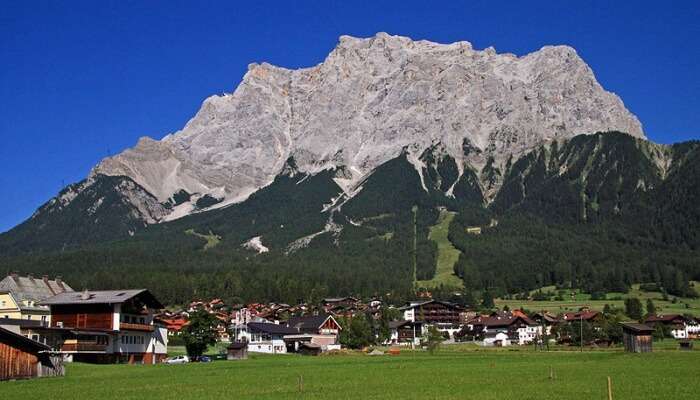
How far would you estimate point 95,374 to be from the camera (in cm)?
6350

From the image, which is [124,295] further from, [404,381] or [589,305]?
[589,305]

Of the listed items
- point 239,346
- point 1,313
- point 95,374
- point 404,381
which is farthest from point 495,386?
point 1,313

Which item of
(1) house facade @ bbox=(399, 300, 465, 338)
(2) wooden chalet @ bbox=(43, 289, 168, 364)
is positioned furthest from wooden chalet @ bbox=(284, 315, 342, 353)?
(1) house facade @ bbox=(399, 300, 465, 338)

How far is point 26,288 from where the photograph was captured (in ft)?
349

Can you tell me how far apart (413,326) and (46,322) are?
96698mm

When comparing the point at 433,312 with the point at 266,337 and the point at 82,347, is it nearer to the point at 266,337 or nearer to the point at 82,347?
the point at 266,337

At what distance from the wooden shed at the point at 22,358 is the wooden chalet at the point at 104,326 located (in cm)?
2767

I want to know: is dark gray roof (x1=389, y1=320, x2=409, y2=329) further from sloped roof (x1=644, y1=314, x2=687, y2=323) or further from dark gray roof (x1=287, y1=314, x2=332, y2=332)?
sloped roof (x1=644, y1=314, x2=687, y2=323)

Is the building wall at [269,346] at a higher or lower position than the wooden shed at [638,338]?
lower

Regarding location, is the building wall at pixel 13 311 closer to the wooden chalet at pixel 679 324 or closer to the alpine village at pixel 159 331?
the alpine village at pixel 159 331

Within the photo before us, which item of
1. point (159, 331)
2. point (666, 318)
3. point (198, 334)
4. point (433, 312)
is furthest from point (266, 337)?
point (666, 318)

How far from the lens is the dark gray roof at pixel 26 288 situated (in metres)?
103

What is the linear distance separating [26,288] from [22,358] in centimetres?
5489

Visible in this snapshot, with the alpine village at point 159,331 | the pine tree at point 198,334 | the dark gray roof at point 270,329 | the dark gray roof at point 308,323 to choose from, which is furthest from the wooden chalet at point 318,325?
the pine tree at point 198,334
